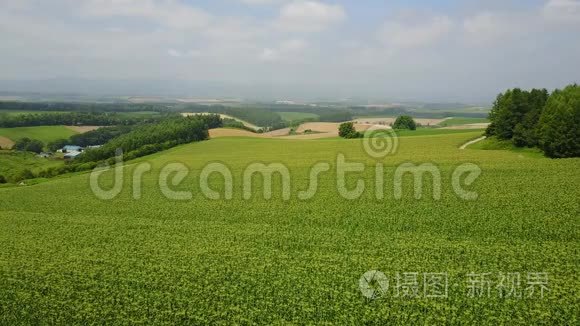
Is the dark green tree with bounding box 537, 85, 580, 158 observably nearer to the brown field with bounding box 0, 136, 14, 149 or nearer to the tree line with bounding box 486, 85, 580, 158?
the tree line with bounding box 486, 85, 580, 158

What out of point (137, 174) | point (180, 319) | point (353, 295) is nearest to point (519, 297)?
point (353, 295)

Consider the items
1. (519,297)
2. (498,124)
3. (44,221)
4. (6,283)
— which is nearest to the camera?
(519,297)

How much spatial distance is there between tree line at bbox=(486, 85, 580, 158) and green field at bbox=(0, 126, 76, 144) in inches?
4275

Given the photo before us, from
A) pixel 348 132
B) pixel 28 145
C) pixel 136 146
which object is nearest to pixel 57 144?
pixel 28 145

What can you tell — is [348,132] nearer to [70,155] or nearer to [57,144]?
[70,155]

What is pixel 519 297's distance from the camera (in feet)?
39.9

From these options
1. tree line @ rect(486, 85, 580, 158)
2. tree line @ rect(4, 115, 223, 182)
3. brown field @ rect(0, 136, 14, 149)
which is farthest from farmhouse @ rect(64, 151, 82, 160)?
tree line @ rect(486, 85, 580, 158)

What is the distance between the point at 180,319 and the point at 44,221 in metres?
18.8

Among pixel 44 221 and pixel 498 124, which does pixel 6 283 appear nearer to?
pixel 44 221

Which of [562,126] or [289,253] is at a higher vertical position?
[562,126]

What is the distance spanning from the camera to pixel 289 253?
1694cm

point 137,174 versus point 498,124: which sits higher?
point 498,124

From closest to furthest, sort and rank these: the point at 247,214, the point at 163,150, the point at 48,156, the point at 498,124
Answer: the point at 247,214
the point at 498,124
the point at 163,150
the point at 48,156

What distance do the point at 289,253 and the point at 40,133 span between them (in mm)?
117393
